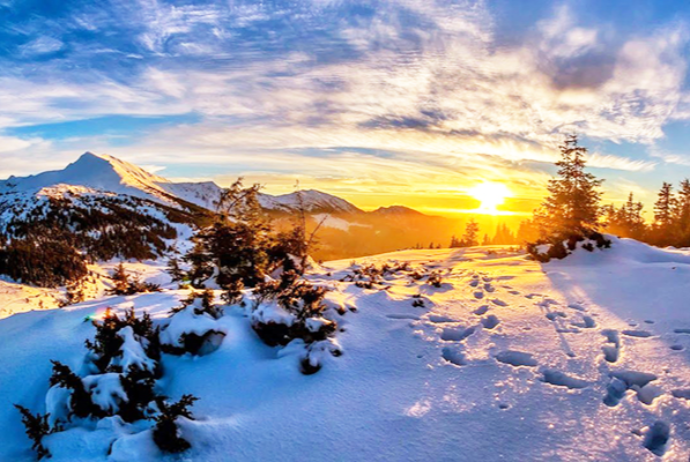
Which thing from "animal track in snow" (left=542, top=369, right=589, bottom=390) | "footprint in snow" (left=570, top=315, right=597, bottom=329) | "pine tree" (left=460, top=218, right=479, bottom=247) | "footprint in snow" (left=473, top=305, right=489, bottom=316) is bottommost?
"pine tree" (left=460, top=218, right=479, bottom=247)

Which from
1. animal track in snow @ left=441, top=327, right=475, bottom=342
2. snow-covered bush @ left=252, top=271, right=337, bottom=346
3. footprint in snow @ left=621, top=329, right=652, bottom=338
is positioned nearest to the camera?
snow-covered bush @ left=252, top=271, right=337, bottom=346

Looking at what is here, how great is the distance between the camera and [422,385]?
4051 millimetres

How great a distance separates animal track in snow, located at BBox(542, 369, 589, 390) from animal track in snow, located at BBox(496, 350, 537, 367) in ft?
0.79

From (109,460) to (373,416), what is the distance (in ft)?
7.76

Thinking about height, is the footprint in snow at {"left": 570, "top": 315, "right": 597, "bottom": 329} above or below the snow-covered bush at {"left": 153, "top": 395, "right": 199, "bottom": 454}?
above

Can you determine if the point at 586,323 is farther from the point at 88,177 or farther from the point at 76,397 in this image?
the point at 88,177

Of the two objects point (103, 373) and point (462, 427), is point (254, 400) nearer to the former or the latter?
point (103, 373)

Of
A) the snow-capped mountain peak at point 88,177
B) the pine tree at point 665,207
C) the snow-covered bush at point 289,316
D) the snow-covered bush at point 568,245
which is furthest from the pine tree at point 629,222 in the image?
the snow-capped mountain peak at point 88,177

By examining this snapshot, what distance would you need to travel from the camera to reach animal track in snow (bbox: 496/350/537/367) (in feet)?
14.9

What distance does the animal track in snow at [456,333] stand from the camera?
540cm

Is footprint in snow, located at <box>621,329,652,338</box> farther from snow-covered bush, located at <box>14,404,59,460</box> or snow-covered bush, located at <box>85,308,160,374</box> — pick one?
snow-covered bush, located at <box>14,404,59,460</box>

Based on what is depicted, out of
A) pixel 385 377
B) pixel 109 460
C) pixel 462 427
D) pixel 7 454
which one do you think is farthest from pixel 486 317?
pixel 7 454

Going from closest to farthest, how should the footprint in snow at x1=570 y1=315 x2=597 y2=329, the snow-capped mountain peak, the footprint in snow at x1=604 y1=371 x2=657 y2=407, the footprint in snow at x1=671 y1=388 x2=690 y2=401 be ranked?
the footprint in snow at x1=671 y1=388 x2=690 y2=401 → the footprint in snow at x1=604 y1=371 x2=657 y2=407 → the footprint in snow at x1=570 y1=315 x2=597 y2=329 → the snow-capped mountain peak

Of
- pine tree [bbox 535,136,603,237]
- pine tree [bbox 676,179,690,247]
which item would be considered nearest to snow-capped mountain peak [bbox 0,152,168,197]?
pine tree [bbox 535,136,603,237]
